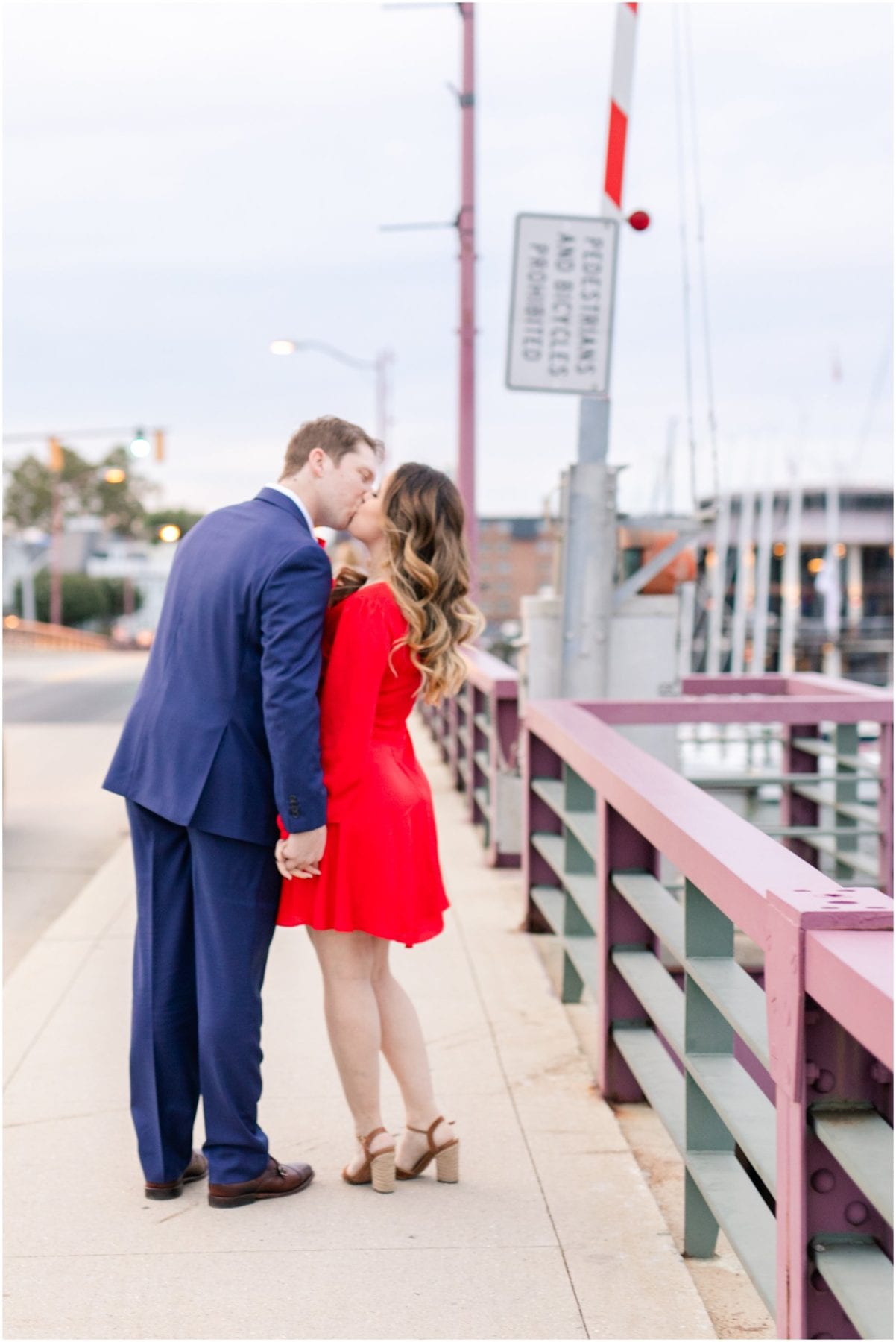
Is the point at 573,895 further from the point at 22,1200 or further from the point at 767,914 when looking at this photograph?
the point at 767,914

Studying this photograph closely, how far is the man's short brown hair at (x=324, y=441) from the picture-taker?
3668 millimetres

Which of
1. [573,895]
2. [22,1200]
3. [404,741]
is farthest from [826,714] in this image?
[22,1200]

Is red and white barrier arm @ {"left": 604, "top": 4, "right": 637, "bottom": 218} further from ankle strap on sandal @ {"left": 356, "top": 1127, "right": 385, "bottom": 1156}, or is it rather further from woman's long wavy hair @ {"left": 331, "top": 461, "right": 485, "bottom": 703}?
ankle strap on sandal @ {"left": 356, "top": 1127, "right": 385, "bottom": 1156}

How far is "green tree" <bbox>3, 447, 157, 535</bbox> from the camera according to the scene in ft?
431

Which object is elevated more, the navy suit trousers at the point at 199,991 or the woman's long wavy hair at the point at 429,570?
the woman's long wavy hair at the point at 429,570

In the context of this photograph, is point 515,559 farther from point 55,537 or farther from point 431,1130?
point 431,1130

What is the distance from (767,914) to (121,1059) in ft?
10.0

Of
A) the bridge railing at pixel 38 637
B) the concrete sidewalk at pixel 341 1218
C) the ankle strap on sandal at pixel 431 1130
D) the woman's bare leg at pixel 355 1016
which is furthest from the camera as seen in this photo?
the bridge railing at pixel 38 637

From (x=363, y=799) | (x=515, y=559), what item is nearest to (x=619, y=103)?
(x=363, y=799)

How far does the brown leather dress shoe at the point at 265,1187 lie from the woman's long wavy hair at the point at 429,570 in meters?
1.24

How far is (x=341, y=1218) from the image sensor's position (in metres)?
3.60

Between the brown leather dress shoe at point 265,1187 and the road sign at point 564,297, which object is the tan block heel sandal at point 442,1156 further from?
the road sign at point 564,297

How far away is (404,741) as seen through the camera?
377 cm

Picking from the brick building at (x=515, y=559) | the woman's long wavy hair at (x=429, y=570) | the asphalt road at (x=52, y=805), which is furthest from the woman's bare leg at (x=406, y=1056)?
the brick building at (x=515, y=559)
